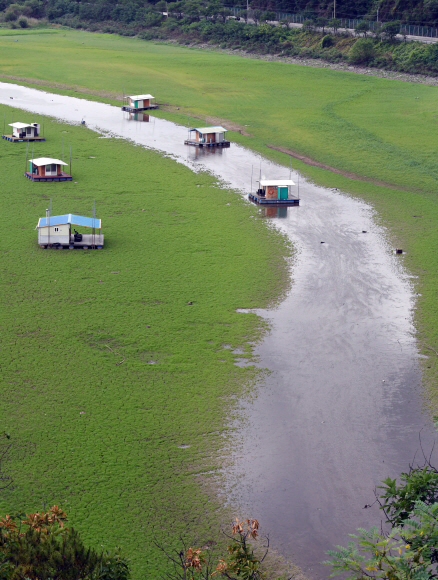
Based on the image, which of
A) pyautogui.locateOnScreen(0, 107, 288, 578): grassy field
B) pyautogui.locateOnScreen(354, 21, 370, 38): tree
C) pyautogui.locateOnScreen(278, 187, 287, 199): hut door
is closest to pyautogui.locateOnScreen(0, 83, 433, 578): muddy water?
pyautogui.locateOnScreen(0, 107, 288, 578): grassy field

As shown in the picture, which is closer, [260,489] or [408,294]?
[260,489]

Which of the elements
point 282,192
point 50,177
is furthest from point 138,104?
point 282,192

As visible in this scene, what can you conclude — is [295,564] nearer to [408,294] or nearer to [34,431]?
[34,431]

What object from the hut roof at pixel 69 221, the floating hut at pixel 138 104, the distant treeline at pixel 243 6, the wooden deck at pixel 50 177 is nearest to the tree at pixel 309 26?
the distant treeline at pixel 243 6

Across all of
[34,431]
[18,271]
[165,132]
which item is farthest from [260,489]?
[165,132]

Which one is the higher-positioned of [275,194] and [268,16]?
[268,16]

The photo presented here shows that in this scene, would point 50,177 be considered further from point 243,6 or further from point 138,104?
point 243,6

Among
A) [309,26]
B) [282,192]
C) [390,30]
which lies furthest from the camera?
[309,26]
